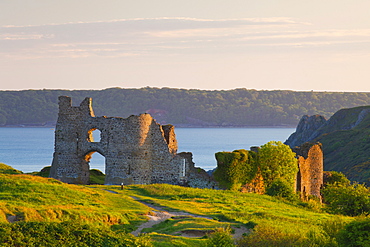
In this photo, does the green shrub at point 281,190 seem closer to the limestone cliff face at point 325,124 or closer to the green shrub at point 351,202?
the green shrub at point 351,202

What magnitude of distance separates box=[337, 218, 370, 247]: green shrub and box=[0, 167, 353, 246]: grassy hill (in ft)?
3.54

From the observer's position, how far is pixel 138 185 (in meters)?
50.2

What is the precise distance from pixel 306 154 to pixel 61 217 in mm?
37242

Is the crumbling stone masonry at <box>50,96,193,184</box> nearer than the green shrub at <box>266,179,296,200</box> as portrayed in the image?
No

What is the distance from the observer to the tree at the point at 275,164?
5662 centimetres

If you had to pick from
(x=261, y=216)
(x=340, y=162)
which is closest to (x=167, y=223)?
(x=261, y=216)

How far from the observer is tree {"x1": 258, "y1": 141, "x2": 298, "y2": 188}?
56.6 metres

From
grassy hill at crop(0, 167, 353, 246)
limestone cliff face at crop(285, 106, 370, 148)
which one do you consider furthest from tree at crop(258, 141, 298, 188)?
→ limestone cliff face at crop(285, 106, 370, 148)

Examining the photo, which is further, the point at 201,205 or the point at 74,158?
the point at 74,158

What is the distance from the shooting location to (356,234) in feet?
89.4

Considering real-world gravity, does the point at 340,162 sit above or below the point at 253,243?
above

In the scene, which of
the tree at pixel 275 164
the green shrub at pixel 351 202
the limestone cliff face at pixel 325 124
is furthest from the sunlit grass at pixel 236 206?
the limestone cliff face at pixel 325 124

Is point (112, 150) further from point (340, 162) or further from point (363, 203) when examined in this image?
point (340, 162)

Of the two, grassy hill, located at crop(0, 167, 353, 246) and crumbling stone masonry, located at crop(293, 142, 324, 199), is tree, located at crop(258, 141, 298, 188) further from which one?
grassy hill, located at crop(0, 167, 353, 246)
